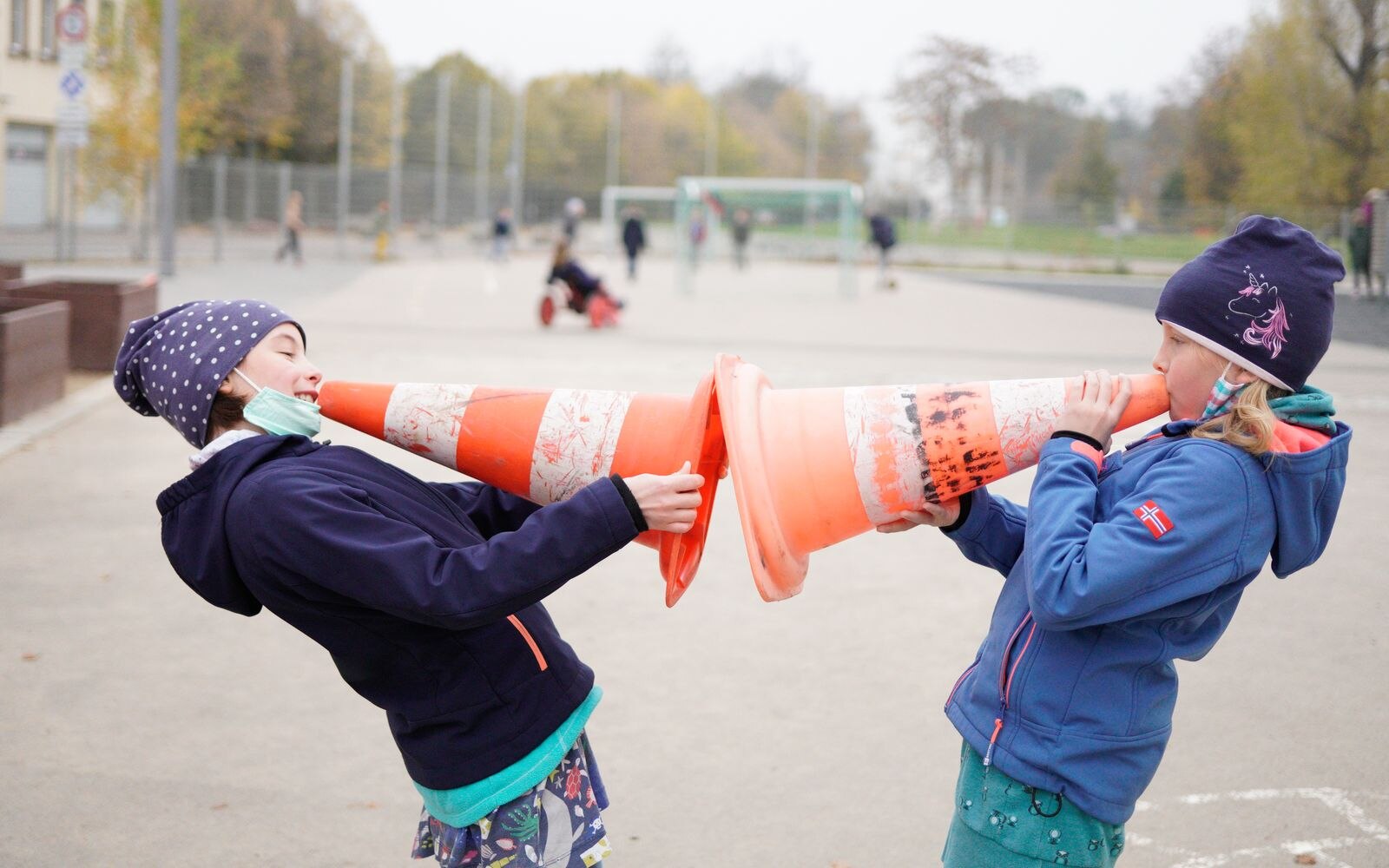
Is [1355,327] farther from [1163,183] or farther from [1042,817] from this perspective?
[1163,183]

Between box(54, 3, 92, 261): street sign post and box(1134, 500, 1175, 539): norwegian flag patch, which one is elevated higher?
box(54, 3, 92, 261): street sign post

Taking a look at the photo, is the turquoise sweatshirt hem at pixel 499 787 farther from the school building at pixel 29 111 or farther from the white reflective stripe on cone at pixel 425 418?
the school building at pixel 29 111

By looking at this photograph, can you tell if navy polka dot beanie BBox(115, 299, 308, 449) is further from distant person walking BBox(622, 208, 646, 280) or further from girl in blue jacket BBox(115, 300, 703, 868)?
distant person walking BBox(622, 208, 646, 280)

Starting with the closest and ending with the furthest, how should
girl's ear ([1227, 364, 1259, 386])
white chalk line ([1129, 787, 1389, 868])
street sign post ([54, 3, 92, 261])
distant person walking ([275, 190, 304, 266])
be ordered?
girl's ear ([1227, 364, 1259, 386]), white chalk line ([1129, 787, 1389, 868]), street sign post ([54, 3, 92, 261]), distant person walking ([275, 190, 304, 266])

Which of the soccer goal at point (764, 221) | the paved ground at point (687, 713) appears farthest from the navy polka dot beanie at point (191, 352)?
the soccer goal at point (764, 221)

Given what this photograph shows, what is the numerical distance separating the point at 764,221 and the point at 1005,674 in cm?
3869

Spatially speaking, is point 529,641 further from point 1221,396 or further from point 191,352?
point 1221,396

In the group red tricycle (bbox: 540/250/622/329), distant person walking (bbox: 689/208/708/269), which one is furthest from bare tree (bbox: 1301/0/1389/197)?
red tricycle (bbox: 540/250/622/329)

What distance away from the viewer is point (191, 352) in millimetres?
2152

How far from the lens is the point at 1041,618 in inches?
78.4

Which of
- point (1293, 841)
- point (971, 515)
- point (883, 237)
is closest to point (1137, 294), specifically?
point (883, 237)

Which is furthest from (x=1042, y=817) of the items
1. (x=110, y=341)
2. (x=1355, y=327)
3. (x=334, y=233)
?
(x=334, y=233)

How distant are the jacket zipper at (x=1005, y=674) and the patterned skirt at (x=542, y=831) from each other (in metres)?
0.69

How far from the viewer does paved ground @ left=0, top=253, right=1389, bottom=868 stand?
3385 mm
